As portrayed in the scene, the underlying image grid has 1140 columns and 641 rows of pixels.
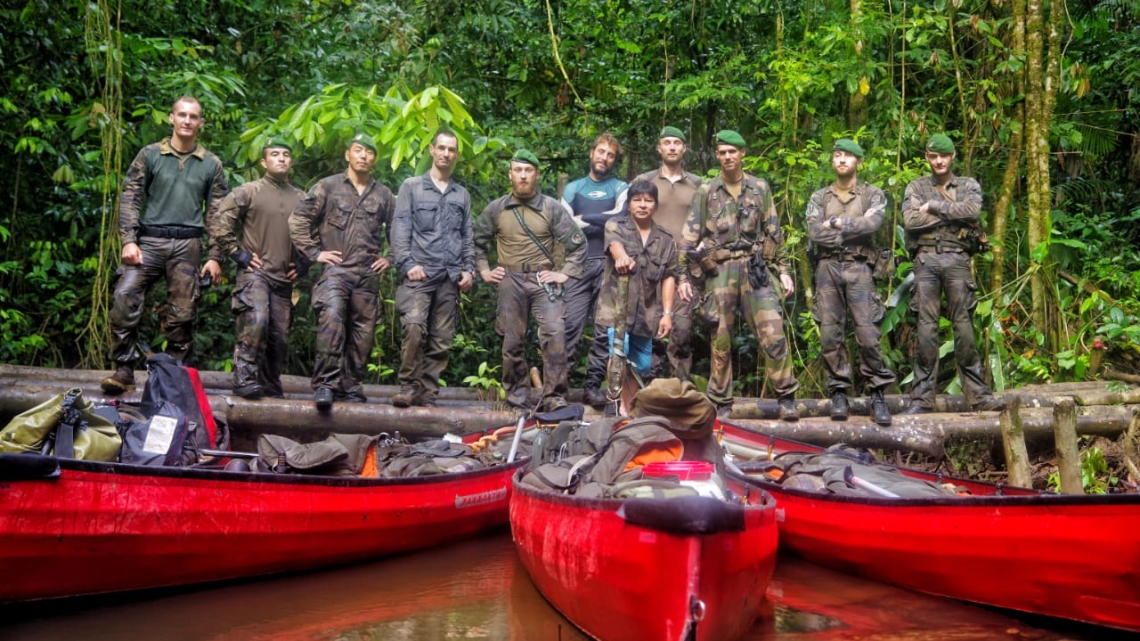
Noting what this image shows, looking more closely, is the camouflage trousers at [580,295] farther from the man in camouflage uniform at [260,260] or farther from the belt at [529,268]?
the man in camouflage uniform at [260,260]

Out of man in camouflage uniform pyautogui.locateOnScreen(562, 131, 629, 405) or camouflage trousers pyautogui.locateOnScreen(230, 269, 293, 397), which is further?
man in camouflage uniform pyautogui.locateOnScreen(562, 131, 629, 405)

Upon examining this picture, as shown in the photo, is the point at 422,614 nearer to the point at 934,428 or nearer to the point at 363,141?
the point at 363,141

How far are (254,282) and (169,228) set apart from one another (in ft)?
2.71

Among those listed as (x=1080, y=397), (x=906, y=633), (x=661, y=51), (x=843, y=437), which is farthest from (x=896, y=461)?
(x=661, y=51)

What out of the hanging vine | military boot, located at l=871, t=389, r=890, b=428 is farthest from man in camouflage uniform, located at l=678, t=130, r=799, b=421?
the hanging vine

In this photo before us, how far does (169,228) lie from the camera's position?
8.62 metres

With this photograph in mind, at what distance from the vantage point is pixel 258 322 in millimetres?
8820

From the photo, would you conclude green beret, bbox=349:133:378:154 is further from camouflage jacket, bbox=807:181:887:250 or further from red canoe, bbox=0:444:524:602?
camouflage jacket, bbox=807:181:887:250

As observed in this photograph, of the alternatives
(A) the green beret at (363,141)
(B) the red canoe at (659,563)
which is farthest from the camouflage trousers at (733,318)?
(B) the red canoe at (659,563)

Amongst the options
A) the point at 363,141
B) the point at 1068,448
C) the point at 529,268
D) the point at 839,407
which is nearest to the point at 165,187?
the point at 363,141

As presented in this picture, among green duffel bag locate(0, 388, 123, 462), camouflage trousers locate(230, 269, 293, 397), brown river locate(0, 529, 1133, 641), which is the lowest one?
brown river locate(0, 529, 1133, 641)

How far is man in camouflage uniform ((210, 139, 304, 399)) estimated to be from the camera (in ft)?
29.1

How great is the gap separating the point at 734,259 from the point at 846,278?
101 cm

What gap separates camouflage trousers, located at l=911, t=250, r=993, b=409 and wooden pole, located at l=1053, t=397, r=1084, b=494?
2.05 meters
